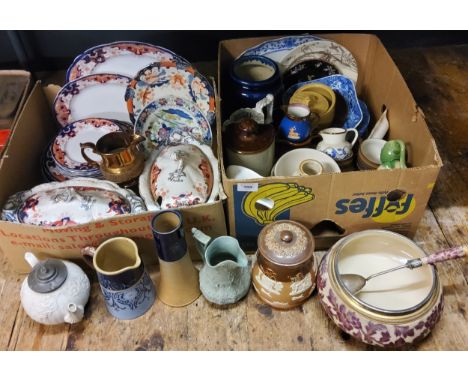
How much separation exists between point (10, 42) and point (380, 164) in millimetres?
1130

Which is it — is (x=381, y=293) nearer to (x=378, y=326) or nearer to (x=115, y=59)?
(x=378, y=326)

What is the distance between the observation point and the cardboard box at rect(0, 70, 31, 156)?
1035mm

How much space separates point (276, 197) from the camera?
2.60 ft

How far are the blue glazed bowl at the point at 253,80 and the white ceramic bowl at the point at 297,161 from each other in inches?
6.4

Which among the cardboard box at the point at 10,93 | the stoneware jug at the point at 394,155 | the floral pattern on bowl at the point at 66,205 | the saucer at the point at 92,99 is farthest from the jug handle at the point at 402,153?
the cardboard box at the point at 10,93

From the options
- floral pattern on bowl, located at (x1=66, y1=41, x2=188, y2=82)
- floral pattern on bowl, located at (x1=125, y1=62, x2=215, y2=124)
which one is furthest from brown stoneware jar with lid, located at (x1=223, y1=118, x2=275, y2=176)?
floral pattern on bowl, located at (x1=66, y1=41, x2=188, y2=82)

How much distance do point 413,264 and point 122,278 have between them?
0.50 metres

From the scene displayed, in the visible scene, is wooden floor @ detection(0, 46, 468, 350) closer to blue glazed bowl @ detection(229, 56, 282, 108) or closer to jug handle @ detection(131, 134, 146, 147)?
jug handle @ detection(131, 134, 146, 147)

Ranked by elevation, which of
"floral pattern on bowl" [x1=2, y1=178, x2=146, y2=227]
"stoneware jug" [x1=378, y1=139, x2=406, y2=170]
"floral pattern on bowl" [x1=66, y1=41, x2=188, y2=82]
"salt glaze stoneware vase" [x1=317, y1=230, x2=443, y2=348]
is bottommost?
"salt glaze stoneware vase" [x1=317, y1=230, x2=443, y2=348]

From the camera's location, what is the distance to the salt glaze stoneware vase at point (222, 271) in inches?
29.6

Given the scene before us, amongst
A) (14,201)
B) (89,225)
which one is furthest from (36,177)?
(89,225)

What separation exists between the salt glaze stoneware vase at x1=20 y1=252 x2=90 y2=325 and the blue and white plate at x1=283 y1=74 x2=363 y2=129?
653 millimetres

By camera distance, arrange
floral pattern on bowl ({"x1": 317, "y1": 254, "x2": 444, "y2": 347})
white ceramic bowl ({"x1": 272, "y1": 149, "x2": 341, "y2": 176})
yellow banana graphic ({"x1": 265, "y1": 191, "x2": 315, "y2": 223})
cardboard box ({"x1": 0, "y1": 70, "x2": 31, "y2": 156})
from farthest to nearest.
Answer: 1. cardboard box ({"x1": 0, "y1": 70, "x2": 31, "y2": 156})
2. white ceramic bowl ({"x1": 272, "y1": 149, "x2": 341, "y2": 176})
3. yellow banana graphic ({"x1": 265, "y1": 191, "x2": 315, "y2": 223})
4. floral pattern on bowl ({"x1": 317, "y1": 254, "x2": 444, "y2": 347})

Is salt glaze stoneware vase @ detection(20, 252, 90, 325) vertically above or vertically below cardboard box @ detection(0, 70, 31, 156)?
below
